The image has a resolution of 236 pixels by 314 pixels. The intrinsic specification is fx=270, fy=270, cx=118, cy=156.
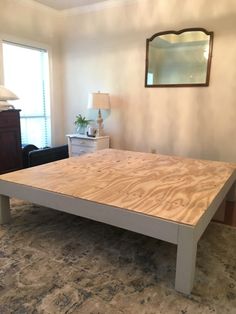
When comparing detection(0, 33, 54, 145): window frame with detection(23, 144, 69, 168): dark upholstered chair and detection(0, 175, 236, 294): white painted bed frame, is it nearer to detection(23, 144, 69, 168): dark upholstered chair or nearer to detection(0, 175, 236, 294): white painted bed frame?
detection(23, 144, 69, 168): dark upholstered chair

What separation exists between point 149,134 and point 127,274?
2.66 m

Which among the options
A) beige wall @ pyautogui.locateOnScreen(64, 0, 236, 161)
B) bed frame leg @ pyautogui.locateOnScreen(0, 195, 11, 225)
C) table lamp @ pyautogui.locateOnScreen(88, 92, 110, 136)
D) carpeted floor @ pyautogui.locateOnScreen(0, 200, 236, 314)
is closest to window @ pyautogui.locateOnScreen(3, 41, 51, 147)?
beige wall @ pyautogui.locateOnScreen(64, 0, 236, 161)

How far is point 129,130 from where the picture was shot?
4297 millimetres

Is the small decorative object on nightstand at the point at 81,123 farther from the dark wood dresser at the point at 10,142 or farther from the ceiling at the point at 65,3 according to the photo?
the ceiling at the point at 65,3

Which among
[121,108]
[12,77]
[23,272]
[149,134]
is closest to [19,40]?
[12,77]

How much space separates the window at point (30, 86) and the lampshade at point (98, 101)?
0.97 m

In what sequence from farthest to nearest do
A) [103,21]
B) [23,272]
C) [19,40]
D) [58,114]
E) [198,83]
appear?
[58,114], [103,21], [19,40], [198,83], [23,272]

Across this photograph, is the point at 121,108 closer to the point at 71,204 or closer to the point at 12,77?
the point at 12,77

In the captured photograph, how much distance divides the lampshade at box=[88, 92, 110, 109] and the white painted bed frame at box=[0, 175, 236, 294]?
7.15 ft

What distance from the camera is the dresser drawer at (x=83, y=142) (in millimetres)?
4196

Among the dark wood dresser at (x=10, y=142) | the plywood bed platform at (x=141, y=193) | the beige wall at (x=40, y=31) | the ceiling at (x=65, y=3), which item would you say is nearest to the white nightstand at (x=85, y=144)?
the beige wall at (x=40, y=31)

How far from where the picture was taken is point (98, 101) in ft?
13.4

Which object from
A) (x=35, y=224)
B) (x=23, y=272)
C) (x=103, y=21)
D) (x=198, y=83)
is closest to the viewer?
(x=23, y=272)

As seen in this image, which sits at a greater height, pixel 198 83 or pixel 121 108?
pixel 198 83
